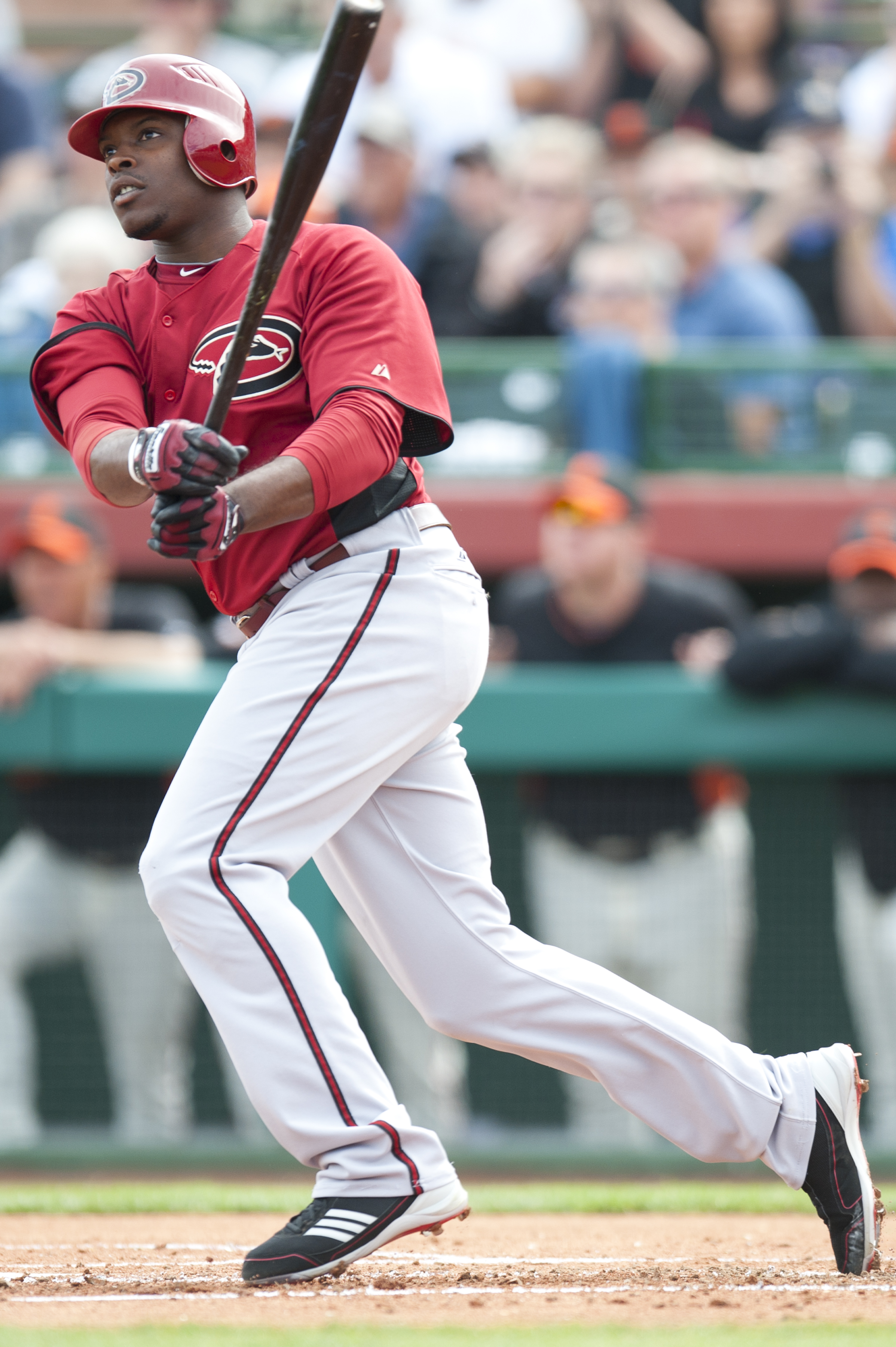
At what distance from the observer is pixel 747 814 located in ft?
17.9

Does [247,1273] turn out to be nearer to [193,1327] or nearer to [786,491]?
[193,1327]

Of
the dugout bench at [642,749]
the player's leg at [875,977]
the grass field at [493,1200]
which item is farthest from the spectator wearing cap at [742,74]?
the grass field at [493,1200]

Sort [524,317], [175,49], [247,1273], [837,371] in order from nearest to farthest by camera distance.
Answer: [247,1273] < [837,371] < [524,317] < [175,49]

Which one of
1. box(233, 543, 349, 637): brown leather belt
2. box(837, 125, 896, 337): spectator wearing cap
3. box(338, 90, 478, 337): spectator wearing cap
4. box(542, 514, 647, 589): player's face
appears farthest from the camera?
box(338, 90, 478, 337): spectator wearing cap

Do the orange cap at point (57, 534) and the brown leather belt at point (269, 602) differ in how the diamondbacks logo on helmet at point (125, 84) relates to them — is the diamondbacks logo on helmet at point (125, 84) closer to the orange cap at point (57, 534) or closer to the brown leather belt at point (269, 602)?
the brown leather belt at point (269, 602)

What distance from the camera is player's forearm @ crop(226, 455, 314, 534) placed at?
256 centimetres

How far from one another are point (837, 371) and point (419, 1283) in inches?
170

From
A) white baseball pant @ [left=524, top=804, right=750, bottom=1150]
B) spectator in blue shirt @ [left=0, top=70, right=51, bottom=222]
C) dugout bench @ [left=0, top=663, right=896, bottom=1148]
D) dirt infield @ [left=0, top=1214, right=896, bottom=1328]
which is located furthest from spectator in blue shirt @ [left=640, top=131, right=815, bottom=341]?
dirt infield @ [left=0, top=1214, right=896, bottom=1328]

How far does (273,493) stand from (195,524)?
0.45 feet

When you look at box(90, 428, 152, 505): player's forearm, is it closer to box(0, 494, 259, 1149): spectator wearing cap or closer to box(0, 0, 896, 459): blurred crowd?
box(0, 494, 259, 1149): spectator wearing cap

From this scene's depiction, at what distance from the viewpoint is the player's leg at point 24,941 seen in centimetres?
525

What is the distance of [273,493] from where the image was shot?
102 inches

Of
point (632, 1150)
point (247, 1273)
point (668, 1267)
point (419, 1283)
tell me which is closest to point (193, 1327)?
point (247, 1273)

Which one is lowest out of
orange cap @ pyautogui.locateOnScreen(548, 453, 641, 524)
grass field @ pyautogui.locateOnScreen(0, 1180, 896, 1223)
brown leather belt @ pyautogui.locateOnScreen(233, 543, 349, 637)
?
grass field @ pyautogui.locateOnScreen(0, 1180, 896, 1223)
